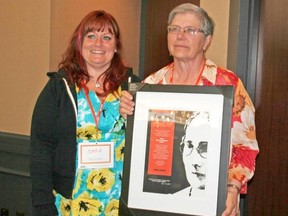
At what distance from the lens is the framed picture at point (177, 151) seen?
1.51m

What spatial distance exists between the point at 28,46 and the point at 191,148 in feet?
6.74

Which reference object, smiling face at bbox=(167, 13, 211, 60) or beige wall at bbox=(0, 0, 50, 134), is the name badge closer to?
smiling face at bbox=(167, 13, 211, 60)

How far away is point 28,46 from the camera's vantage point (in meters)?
3.17

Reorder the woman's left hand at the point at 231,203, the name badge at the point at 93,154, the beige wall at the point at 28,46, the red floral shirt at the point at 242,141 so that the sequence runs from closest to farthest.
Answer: the woman's left hand at the point at 231,203, the red floral shirt at the point at 242,141, the name badge at the point at 93,154, the beige wall at the point at 28,46

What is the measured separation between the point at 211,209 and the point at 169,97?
18.1 inches

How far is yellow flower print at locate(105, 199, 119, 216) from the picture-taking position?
1.87 meters

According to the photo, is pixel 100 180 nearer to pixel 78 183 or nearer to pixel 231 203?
pixel 78 183

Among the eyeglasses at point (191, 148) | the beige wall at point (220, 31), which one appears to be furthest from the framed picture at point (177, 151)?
the beige wall at point (220, 31)

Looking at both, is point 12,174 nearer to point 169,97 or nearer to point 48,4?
point 48,4

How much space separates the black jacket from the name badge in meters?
0.03

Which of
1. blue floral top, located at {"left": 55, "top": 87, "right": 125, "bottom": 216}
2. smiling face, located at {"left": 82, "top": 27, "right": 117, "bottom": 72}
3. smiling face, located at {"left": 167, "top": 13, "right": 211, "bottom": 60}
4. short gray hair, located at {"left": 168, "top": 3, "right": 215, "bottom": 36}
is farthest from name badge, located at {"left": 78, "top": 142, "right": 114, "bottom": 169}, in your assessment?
short gray hair, located at {"left": 168, "top": 3, "right": 215, "bottom": 36}

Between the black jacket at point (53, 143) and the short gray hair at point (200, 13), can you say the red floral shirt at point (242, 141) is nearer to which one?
the short gray hair at point (200, 13)

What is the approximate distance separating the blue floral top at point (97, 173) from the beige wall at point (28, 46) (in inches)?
54.1

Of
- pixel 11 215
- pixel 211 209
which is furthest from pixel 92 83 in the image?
pixel 11 215
